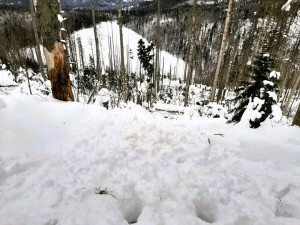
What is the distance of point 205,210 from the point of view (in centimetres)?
249

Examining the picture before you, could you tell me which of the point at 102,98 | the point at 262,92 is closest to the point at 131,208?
the point at 262,92

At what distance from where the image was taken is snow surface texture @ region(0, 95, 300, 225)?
2.29m

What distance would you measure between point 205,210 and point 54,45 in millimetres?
4452

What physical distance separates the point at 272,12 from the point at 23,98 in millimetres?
16871

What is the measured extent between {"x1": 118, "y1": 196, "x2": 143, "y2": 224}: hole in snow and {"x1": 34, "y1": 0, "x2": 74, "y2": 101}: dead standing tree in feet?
11.6

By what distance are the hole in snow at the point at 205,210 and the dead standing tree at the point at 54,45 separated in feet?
13.3

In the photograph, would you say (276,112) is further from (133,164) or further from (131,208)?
(131,208)

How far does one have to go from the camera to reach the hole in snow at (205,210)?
7.88ft

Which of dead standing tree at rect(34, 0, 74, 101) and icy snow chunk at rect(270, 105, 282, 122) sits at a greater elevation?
dead standing tree at rect(34, 0, 74, 101)

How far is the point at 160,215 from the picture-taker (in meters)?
2.28

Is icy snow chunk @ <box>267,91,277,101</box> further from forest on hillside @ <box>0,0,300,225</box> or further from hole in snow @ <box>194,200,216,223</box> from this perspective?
hole in snow @ <box>194,200,216,223</box>

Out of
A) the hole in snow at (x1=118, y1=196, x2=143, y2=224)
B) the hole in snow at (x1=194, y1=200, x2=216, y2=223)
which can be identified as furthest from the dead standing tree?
the hole in snow at (x1=194, y1=200, x2=216, y2=223)

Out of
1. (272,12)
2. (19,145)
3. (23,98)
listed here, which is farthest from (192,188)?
(272,12)

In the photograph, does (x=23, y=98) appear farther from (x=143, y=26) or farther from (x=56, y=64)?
(x=143, y=26)
